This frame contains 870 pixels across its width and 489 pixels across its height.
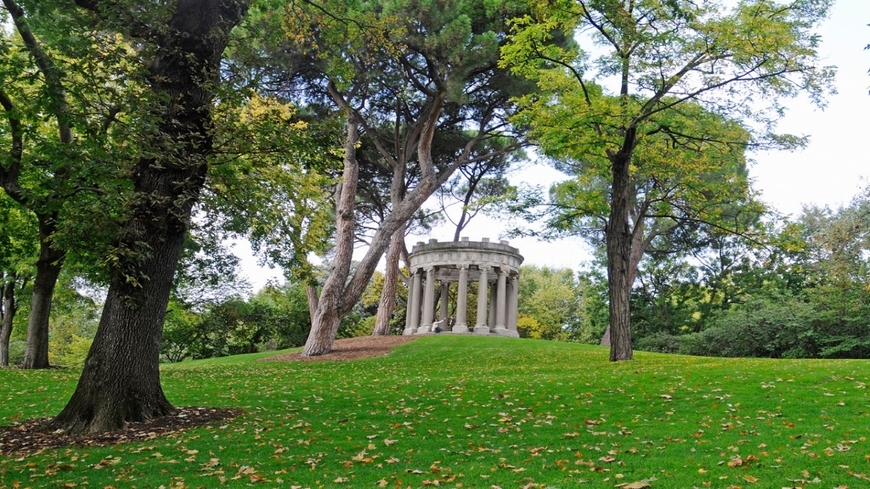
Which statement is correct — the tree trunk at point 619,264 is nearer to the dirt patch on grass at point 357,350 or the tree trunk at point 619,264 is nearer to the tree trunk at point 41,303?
the dirt patch on grass at point 357,350

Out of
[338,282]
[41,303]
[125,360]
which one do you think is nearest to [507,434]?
[125,360]

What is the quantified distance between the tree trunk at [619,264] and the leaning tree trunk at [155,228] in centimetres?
1101

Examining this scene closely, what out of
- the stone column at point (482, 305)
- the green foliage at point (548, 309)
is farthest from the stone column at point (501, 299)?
the green foliage at point (548, 309)

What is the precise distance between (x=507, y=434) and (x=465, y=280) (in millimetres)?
24214

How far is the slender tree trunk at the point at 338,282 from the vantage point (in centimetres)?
2199

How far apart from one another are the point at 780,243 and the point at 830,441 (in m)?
11.5

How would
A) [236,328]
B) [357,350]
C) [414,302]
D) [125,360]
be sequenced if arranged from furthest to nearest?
[236,328] → [414,302] → [357,350] → [125,360]

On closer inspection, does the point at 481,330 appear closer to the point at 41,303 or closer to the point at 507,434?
the point at 41,303

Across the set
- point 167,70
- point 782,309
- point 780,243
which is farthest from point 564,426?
point 782,309

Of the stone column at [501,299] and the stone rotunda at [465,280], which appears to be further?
the stone column at [501,299]

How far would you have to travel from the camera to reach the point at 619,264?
16734 millimetres

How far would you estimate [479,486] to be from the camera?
18.6ft

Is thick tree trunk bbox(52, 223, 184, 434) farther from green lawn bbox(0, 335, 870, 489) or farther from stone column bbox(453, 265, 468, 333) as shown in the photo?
stone column bbox(453, 265, 468, 333)

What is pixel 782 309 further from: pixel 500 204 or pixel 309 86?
pixel 309 86
